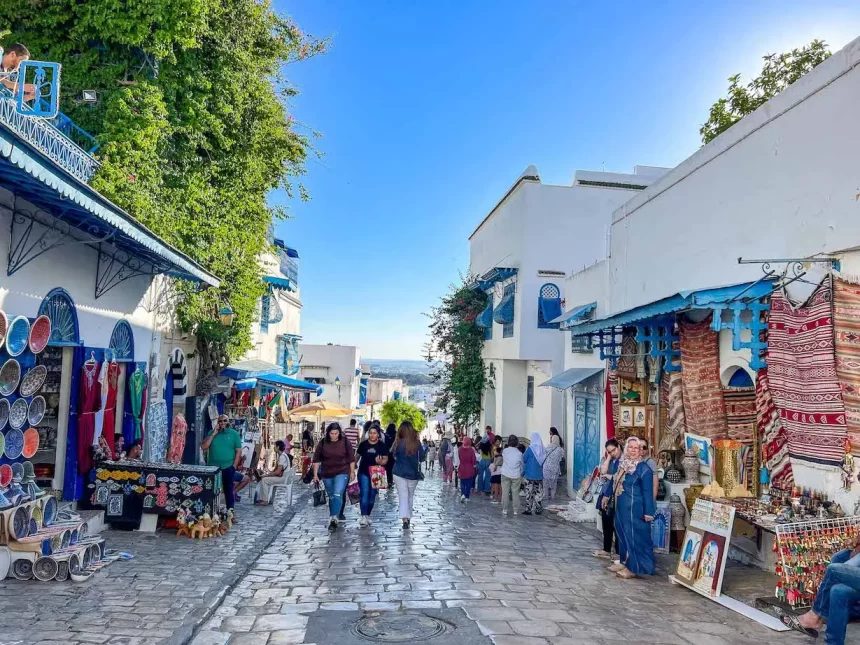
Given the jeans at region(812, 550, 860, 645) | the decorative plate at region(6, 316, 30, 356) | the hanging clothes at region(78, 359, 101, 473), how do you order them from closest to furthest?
1. the jeans at region(812, 550, 860, 645)
2. the decorative plate at region(6, 316, 30, 356)
3. the hanging clothes at region(78, 359, 101, 473)

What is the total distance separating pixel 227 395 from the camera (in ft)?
60.3

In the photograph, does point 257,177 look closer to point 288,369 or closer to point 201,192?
point 201,192

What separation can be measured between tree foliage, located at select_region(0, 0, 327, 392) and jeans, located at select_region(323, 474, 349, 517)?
567 cm

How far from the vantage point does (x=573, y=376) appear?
14.9 meters

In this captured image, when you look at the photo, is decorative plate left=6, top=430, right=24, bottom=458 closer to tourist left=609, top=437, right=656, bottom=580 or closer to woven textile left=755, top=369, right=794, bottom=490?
tourist left=609, top=437, right=656, bottom=580

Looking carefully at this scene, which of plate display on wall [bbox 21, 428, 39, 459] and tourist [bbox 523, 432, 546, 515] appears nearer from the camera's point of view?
plate display on wall [bbox 21, 428, 39, 459]

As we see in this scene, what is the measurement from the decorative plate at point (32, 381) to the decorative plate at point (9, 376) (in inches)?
8.0

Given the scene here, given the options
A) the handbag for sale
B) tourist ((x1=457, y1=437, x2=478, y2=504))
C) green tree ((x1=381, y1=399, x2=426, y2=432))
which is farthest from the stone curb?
green tree ((x1=381, y1=399, x2=426, y2=432))

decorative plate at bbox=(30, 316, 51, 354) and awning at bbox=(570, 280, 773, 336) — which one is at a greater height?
awning at bbox=(570, 280, 773, 336)

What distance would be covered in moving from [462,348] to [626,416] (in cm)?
1483

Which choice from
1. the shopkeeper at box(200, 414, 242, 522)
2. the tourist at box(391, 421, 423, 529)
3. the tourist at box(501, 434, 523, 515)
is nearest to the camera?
the tourist at box(391, 421, 423, 529)

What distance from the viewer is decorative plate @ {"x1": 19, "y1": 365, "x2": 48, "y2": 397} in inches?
315

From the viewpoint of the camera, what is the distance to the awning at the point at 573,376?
46.6 feet

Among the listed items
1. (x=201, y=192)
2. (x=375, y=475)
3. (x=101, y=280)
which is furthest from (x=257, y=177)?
(x=375, y=475)
